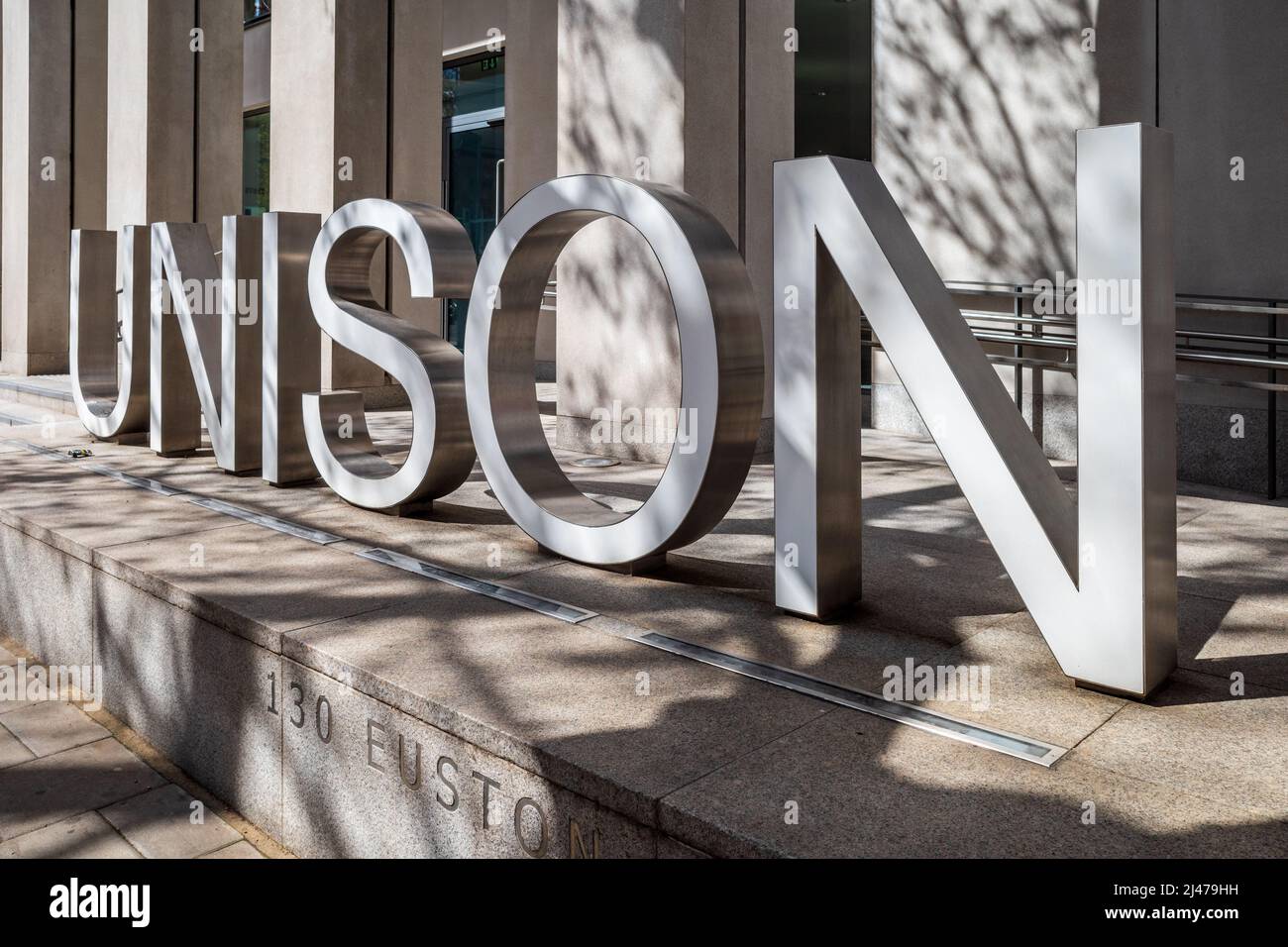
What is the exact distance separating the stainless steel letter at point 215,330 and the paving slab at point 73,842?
9.68 ft

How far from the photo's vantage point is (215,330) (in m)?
6.47

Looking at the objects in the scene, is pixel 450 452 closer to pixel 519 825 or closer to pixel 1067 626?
pixel 519 825

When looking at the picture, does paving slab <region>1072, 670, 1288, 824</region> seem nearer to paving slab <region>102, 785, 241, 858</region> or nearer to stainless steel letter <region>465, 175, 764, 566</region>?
stainless steel letter <region>465, 175, 764, 566</region>

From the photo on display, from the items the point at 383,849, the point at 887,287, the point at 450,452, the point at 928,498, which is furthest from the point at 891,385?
the point at 383,849

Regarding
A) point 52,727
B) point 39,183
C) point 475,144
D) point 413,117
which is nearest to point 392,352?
point 52,727

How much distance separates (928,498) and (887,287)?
283cm

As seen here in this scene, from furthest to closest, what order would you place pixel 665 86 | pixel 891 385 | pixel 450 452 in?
pixel 891 385 < pixel 665 86 < pixel 450 452

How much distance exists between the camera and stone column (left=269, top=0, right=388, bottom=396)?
32.2 ft

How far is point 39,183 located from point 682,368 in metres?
13.7

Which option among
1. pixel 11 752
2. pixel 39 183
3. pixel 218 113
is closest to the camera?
pixel 11 752

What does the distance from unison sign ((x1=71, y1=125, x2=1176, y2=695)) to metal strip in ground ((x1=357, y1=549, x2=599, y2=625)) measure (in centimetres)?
37

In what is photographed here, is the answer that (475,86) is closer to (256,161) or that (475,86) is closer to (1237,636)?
(256,161)

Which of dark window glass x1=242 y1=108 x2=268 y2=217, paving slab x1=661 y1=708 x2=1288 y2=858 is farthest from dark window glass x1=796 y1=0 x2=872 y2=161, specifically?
paving slab x1=661 y1=708 x2=1288 y2=858
